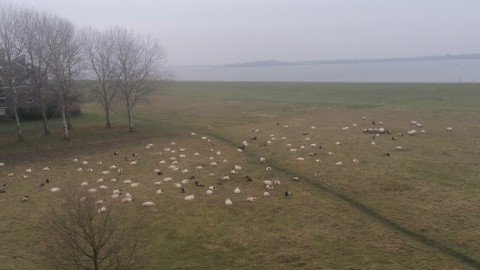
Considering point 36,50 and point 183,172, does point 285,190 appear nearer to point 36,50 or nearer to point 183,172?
point 183,172

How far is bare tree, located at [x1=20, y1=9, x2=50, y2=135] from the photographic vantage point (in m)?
46.1

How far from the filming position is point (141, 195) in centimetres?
2600

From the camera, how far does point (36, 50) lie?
46.3 meters

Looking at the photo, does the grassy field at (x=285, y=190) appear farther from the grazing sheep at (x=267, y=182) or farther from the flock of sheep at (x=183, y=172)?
the grazing sheep at (x=267, y=182)

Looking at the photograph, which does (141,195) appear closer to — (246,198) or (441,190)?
(246,198)

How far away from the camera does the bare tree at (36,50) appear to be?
151 ft

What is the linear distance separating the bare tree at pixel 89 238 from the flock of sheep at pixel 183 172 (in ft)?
6.45

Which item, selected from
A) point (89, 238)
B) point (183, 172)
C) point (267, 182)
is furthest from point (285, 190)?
point (89, 238)

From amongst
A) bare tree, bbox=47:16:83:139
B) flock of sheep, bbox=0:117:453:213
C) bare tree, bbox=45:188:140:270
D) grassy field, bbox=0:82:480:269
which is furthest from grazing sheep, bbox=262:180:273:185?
bare tree, bbox=47:16:83:139

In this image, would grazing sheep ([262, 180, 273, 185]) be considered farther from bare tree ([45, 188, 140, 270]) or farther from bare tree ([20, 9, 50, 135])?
bare tree ([20, 9, 50, 135])

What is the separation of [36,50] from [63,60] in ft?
9.88

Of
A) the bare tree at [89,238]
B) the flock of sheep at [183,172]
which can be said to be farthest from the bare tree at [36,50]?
the bare tree at [89,238]

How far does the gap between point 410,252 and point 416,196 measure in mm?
7029

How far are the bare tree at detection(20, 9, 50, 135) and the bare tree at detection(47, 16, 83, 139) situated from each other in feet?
2.14
